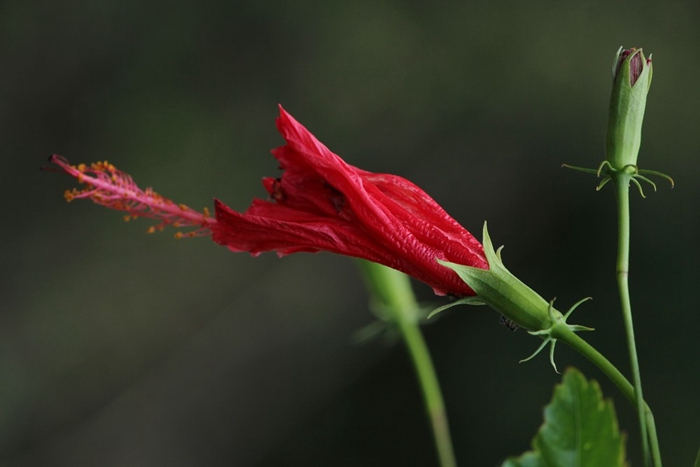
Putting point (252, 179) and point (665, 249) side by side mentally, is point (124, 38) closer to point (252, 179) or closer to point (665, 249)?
point (252, 179)

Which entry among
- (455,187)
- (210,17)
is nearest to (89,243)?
(210,17)

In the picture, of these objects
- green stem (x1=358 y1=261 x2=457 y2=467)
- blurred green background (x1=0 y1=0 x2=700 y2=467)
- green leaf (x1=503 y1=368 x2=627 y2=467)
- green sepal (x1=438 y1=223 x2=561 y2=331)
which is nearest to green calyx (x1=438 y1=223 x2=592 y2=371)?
green sepal (x1=438 y1=223 x2=561 y2=331)

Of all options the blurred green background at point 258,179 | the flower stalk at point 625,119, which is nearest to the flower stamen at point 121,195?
the flower stalk at point 625,119

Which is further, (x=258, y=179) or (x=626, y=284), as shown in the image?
(x=258, y=179)

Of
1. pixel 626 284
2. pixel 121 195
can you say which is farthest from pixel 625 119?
pixel 121 195

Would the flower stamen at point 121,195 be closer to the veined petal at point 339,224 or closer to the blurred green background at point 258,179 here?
the veined petal at point 339,224

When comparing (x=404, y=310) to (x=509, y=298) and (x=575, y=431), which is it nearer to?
(x=509, y=298)

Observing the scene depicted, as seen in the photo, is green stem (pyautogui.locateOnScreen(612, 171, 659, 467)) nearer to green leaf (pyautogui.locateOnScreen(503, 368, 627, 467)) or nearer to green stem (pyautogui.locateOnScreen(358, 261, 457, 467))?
green leaf (pyautogui.locateOnScreen(503, 368, 627, 467))
